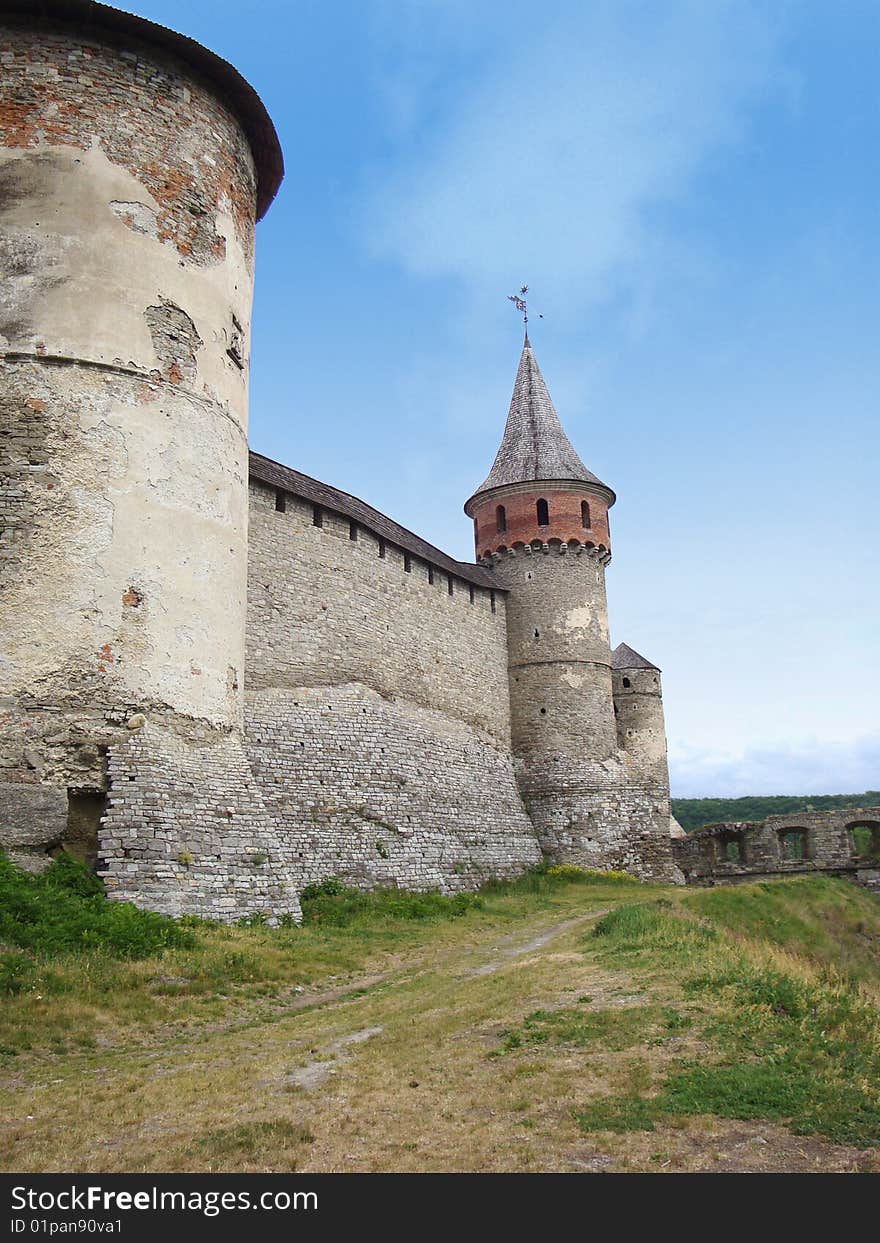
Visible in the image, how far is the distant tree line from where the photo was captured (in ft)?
254

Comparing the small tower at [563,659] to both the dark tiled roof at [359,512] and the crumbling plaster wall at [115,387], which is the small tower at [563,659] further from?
the crumbling plaster wall at [115,387]

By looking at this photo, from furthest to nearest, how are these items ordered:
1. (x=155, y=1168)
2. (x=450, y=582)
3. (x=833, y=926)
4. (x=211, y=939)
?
(x=450, y=582)
(x=833, y=926)
(x=211, y=939)
(x=155, y=1168)

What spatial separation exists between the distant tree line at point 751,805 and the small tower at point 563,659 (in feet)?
162

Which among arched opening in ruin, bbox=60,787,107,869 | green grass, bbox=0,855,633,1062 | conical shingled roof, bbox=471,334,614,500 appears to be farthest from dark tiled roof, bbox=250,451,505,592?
green grass, bbox=0,855,633,1062

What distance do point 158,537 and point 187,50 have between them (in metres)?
7.92

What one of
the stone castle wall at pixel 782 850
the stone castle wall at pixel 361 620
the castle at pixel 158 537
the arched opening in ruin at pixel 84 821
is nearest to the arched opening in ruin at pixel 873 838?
the stone castle wall at pixel 782 850

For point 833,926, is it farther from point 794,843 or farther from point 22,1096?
point 22,1096

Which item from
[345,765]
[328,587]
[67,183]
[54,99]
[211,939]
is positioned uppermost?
[54,99]

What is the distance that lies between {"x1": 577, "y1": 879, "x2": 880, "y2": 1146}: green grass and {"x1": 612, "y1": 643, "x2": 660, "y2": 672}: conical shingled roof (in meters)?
18.9

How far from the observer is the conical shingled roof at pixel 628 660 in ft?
103

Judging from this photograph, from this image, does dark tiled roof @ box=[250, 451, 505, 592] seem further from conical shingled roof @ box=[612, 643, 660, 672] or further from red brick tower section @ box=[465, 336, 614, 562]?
conical shingled roof @ box=[612, 643, 660, 672]
